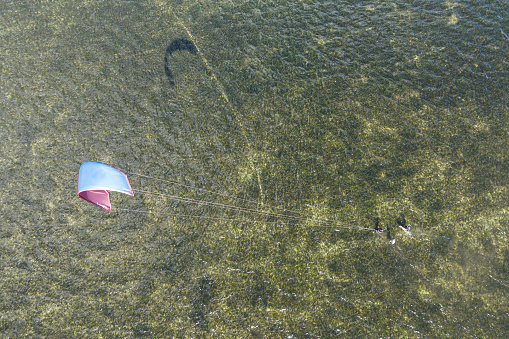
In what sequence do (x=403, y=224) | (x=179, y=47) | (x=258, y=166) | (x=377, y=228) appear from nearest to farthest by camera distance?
(x=377, y=228) → (x=403, y=224) → (x=258, y=166) → (x=179, y=47)

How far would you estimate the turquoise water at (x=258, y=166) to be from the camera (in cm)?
1040

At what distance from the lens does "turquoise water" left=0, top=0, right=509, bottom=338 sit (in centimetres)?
1040

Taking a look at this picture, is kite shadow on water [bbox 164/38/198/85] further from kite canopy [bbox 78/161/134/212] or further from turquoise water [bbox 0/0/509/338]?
kite canopy [bbox 78/161/134/212]

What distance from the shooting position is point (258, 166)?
12688mm

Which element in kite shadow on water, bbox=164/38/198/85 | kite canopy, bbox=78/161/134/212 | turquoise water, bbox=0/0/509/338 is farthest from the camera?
kite shadow on water, bbox=164/38/198/85

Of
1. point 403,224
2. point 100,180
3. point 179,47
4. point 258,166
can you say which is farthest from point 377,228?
point 179,47

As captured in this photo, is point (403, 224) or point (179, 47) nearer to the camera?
point (403, 224)

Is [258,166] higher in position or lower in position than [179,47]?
lower

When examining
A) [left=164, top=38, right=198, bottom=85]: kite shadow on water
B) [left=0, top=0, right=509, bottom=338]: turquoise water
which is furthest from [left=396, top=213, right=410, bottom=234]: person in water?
[left=164, top=38, right=198, bottom=85]: kite shadow on water

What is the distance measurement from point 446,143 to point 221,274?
10.1 m

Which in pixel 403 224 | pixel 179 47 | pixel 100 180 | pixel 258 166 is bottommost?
pixel 403 224

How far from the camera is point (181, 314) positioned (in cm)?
1020

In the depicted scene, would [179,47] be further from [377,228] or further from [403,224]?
[403,224]

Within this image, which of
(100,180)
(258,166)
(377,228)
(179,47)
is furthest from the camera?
(179,47)
